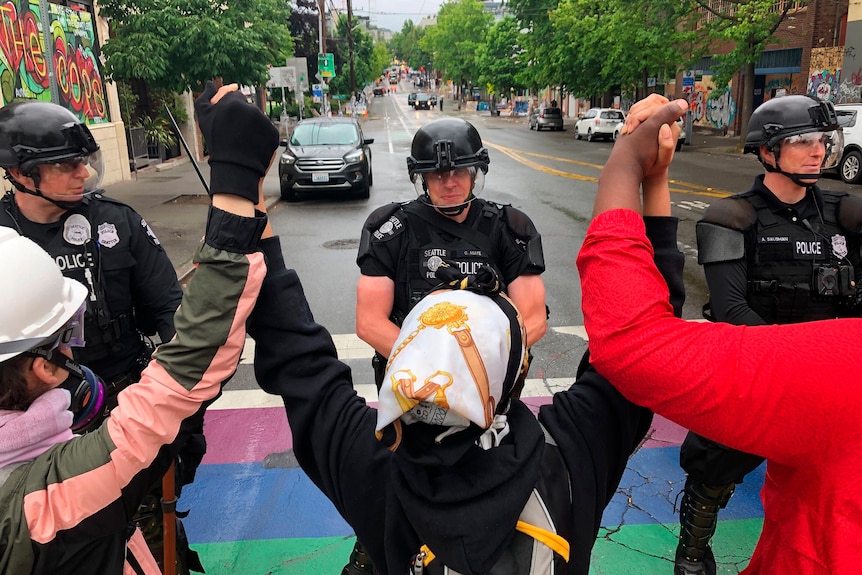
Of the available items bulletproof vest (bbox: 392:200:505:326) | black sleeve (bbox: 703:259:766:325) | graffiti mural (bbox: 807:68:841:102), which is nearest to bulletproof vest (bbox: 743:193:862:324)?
black sleeve (bbox: 703:259:766:325)

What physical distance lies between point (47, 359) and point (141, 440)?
0.32 meters

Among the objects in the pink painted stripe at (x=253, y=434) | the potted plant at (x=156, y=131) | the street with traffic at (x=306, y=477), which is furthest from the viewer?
the potted plant at (x=156, y=131)

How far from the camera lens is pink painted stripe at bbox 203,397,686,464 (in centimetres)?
420

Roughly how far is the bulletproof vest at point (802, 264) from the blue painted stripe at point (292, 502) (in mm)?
1312

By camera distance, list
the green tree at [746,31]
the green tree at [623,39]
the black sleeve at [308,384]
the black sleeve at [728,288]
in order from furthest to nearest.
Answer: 1. the green tree at [623,39]
2. the green tree at [746,31]
3. the black sleeve at [728,288]
4. the black sleeve at [308,384]

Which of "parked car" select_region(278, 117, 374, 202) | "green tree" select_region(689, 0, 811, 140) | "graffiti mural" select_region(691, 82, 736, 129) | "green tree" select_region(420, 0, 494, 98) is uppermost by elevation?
"green tree" select_region(420, 0, 494, 98)

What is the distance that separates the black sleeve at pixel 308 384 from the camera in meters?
1.45

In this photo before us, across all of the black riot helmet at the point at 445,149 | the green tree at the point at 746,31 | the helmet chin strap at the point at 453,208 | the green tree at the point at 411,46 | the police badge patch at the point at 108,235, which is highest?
the green tree at the point at 411,46

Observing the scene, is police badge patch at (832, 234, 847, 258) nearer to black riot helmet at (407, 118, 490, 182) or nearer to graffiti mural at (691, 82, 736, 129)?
black riot helmet at (407, 118, 490, 182)

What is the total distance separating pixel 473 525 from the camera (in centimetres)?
111

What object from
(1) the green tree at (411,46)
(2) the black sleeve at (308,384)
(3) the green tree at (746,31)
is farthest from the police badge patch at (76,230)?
(1) the green tree at (411,46)

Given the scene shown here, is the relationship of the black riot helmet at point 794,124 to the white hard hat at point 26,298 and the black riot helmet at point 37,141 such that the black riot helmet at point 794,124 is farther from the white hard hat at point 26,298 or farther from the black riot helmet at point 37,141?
the black riot helmet at point 37,141

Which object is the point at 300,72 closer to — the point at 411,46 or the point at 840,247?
the point at 840,247

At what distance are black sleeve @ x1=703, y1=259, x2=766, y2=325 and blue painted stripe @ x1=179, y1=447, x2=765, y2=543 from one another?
52.8 inches
